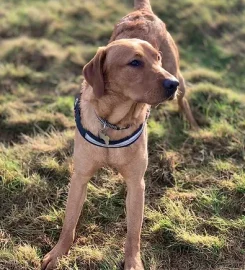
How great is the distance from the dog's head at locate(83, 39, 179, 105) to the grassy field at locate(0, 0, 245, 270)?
1.27 meters

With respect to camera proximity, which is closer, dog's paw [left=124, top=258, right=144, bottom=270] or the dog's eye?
the dog's eye

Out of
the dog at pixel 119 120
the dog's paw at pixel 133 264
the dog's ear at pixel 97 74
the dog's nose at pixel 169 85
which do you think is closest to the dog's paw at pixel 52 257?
the dog at pixel 119 120

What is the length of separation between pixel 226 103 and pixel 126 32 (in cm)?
195

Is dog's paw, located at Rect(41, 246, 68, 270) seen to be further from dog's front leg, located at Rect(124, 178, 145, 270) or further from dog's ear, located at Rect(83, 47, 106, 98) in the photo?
dog's ear, located at Rect(83, 47, 106, 98)

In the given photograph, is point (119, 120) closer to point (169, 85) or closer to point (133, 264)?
point (169, 85)

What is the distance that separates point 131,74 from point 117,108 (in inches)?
11.9

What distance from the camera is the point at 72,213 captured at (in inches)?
158

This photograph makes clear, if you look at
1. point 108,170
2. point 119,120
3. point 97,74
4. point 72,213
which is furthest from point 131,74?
point 108,170

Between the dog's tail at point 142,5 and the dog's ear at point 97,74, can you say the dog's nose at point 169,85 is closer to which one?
the dog's ear at point 97,74

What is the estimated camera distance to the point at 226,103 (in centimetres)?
596

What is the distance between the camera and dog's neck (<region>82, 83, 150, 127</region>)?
367cm

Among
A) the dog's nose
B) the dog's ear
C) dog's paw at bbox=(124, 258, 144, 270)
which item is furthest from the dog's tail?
dog's paw at bbox=(124, 258, 144, 270)

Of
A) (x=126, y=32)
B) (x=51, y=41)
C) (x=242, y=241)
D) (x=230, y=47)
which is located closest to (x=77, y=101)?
(x=126, y=32)

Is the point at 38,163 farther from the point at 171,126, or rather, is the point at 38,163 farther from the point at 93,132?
the point at 171,126
